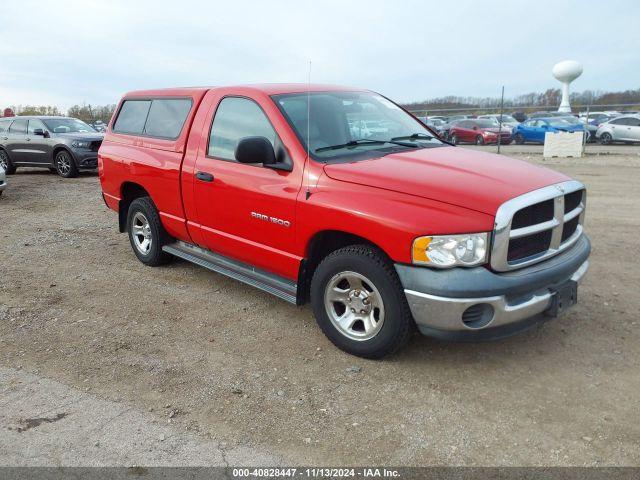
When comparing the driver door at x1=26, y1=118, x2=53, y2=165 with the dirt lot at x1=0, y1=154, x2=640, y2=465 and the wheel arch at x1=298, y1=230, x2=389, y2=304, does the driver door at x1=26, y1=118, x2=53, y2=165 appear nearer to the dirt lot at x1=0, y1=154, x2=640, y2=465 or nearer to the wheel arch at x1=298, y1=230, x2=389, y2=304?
the dirt lot at x1=0, y1=154, x2=640, y2=465

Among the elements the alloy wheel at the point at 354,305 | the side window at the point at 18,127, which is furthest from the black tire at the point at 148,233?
the side window at the point at 18,127

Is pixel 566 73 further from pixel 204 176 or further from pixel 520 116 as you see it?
pixel 204 176

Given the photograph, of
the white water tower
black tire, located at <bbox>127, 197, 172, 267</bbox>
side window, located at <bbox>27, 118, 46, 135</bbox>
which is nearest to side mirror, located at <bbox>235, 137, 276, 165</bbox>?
black tire, located at <bbox>127, 197, 172, 267</bbox>

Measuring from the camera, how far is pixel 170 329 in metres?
4.32

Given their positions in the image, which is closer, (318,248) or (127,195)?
(318,248)

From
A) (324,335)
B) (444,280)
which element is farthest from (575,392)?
(324,335)

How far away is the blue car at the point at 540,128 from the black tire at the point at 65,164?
63.5 ft

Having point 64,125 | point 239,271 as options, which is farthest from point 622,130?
point 239,271

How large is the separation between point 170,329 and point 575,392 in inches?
117

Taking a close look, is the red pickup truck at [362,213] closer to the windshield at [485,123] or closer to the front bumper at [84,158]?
the front bumper at [84,158]

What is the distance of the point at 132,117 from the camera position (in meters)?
5.94

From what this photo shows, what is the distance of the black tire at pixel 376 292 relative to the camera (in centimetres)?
342

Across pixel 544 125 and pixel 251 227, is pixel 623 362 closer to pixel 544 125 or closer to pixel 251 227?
pixel 251 227

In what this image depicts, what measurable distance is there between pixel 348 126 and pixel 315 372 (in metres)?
1.99
